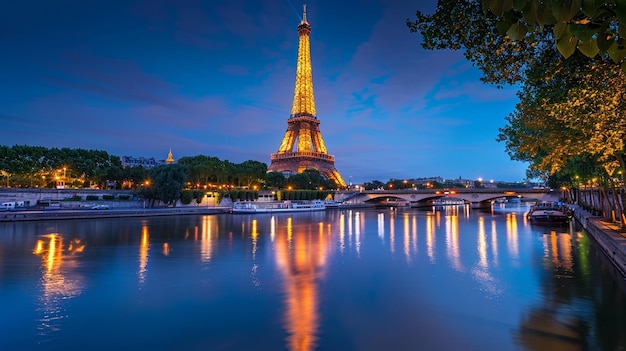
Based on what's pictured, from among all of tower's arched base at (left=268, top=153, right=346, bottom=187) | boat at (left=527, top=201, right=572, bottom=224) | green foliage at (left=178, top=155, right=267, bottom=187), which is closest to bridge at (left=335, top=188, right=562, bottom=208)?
tower's arched base at (left=268, top=153, right=346, bottom=187)

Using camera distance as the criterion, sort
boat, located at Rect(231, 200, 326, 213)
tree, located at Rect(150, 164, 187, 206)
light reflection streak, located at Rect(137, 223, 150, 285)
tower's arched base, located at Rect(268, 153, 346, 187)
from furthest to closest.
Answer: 1. tower's arched base, located at Rect(268, 153, 346, 187)
2. boat, located at Rect(231, 200, 326, 213)
3. tree, located at Rect(150, 164, 187, 206)
4. light reflection streak, located at Rect(137, 223, 150, 285)

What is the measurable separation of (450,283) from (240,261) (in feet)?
34.9

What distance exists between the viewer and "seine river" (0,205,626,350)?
33.1 ft

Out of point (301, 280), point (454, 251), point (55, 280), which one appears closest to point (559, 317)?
point (301, 280)

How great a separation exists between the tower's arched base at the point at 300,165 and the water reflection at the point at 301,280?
75.7 m

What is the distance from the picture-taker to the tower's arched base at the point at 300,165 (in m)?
107

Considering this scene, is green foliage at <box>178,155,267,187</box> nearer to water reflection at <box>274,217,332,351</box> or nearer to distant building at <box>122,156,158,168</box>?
water reflection at <box>274,217,332,351</box>

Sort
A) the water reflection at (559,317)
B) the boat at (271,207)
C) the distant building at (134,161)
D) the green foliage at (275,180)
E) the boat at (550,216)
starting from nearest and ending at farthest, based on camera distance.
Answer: the water reflection at (559,317) < the boat at (550,216) < the boat at (271,207) < the green foliage at (275,180) < the distant building at (134,161)

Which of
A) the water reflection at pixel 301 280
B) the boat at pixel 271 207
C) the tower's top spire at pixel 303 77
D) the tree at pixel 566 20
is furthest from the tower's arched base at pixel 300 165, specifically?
the tree at pixel 566 20

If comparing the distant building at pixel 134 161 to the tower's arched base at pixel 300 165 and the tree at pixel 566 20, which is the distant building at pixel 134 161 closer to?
the tower's arched base at pixel 300 165

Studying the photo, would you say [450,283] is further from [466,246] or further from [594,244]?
[594,244]

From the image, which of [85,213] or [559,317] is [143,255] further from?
[85,213]

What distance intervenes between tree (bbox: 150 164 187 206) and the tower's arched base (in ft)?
151

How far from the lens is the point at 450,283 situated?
16.0 m
